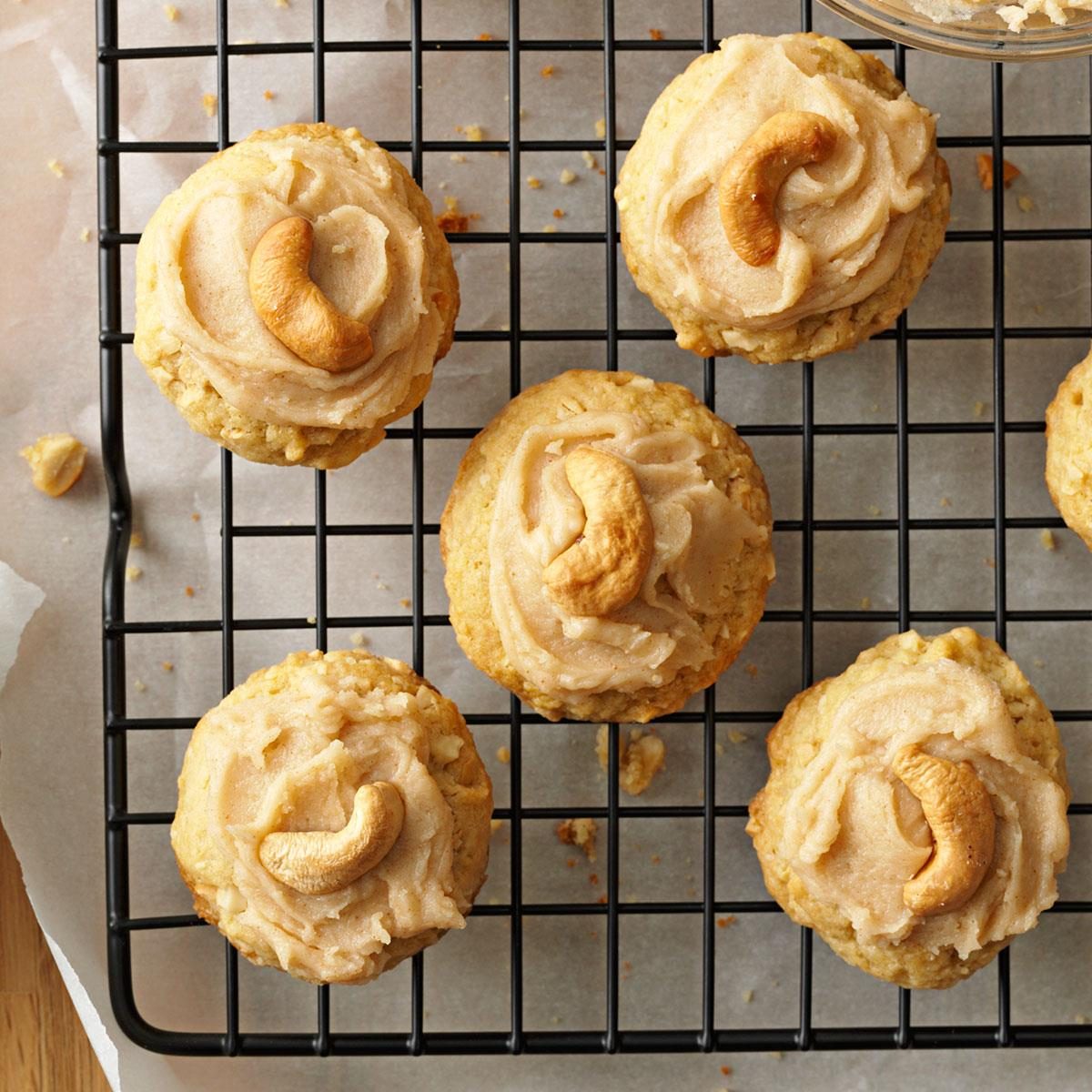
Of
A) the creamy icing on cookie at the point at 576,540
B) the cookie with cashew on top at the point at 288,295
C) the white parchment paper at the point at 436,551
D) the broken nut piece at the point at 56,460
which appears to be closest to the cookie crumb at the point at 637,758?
the white parchment paper at the point at 436,551

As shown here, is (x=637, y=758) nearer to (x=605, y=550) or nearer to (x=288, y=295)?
(x=605, y=550)

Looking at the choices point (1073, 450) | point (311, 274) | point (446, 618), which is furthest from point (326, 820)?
point (1073, 450)

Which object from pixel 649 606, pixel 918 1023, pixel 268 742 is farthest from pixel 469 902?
pixel 918 1023

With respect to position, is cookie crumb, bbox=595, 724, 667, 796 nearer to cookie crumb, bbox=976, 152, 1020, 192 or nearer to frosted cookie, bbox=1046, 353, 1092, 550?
frosted cookie, bbox=1046, 353, 1092, 550

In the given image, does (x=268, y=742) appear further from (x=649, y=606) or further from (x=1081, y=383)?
(x=1081, y=383)

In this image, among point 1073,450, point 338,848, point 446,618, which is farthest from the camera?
point 446,618

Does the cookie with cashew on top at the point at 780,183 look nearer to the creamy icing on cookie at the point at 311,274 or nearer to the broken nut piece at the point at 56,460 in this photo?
the creamy icing on cookie at the point at 311,274
